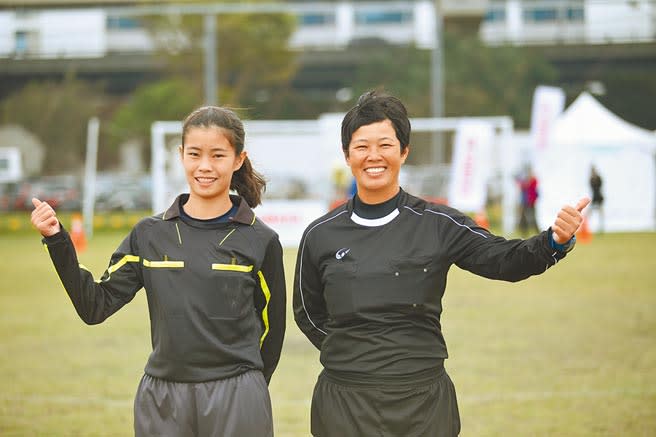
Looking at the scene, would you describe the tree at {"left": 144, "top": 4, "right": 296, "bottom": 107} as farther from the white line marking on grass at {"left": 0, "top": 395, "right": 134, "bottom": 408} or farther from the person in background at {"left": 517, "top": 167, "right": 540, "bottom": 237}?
the white line marking on grass at {"left": 0, "top": 395, "right": 134, "bottom": 408}

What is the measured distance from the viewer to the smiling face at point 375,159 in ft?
9.71

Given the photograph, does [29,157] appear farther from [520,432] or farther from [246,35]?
[520,432]

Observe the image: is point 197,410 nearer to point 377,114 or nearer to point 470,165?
point 377,114

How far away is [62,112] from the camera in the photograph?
114ft

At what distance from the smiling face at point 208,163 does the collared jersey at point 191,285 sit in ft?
0.29

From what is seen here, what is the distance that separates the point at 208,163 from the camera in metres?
3.06

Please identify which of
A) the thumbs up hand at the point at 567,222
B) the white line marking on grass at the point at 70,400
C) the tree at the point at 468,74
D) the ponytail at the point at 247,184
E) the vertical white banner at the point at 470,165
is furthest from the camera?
the tree at the point at 468,74

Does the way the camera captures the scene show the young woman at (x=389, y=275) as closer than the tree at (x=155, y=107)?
Yes

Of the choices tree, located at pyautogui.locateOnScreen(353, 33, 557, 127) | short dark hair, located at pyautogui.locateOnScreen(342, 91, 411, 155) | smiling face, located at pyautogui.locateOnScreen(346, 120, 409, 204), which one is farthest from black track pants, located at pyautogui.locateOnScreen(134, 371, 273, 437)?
tree, located at pyautogui.locateOnScreen(353, 33, 557, 127)

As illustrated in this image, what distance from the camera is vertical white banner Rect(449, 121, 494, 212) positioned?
20.9 metres

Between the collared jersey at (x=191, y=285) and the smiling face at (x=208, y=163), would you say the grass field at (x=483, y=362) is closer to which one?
the collared jersey at (x=191, y=285)

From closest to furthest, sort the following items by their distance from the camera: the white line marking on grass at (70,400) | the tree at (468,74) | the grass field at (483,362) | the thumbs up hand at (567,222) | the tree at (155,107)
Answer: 1. the thumbs up hand at (567,222)
2. the grass field at (483,362)
3. the white line marking on grass at (70,400)
4. the tree at (155,107)
5. the tree at (468,74)

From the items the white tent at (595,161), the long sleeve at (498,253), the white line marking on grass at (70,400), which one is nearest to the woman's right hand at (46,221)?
the long sleeve at (498,253)

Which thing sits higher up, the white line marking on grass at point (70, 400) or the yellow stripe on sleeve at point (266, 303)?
the yellow stripe on sleeve at point (266, 303)
